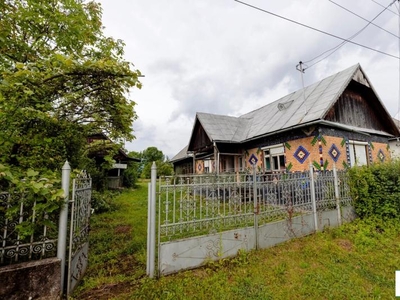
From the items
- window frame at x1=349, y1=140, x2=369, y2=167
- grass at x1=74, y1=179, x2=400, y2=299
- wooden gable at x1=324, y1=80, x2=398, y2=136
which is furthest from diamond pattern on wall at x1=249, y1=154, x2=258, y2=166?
grass at x1=74, y1=179, x2=400, y2=299

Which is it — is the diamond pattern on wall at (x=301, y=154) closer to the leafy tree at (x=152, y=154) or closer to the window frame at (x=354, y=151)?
the window frame at (x=354, y=151)

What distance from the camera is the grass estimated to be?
115 inches

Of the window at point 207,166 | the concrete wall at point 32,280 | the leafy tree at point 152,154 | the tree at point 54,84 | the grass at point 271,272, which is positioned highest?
the leafy tree at point 152,154

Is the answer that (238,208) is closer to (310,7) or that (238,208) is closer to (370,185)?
(370,185)

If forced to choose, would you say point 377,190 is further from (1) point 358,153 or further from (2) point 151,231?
(2) point 151,231

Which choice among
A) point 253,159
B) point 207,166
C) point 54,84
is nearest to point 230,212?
point 54,84

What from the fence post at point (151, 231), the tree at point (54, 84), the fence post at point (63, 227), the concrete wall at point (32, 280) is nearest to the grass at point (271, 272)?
the fence post at point (151, 231)

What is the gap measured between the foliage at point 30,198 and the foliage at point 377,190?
810cm

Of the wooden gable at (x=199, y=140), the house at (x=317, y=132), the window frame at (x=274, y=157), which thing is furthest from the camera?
the wooden gable at (x=199, y=140)

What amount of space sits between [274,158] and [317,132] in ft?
8.70

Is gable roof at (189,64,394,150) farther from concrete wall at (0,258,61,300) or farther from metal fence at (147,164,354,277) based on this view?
concrete wall at (0,258,61,300)

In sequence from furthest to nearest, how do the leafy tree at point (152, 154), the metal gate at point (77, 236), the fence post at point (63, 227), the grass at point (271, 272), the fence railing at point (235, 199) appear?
the leafy tree at point (152, 154)
the fence railing at point (235, 199)
the grass at point (271, 272)
the metal gate at point (77, 236)
the fence post at point (63, 227)

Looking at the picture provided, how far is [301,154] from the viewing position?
899 cm

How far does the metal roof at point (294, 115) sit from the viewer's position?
8812mm
